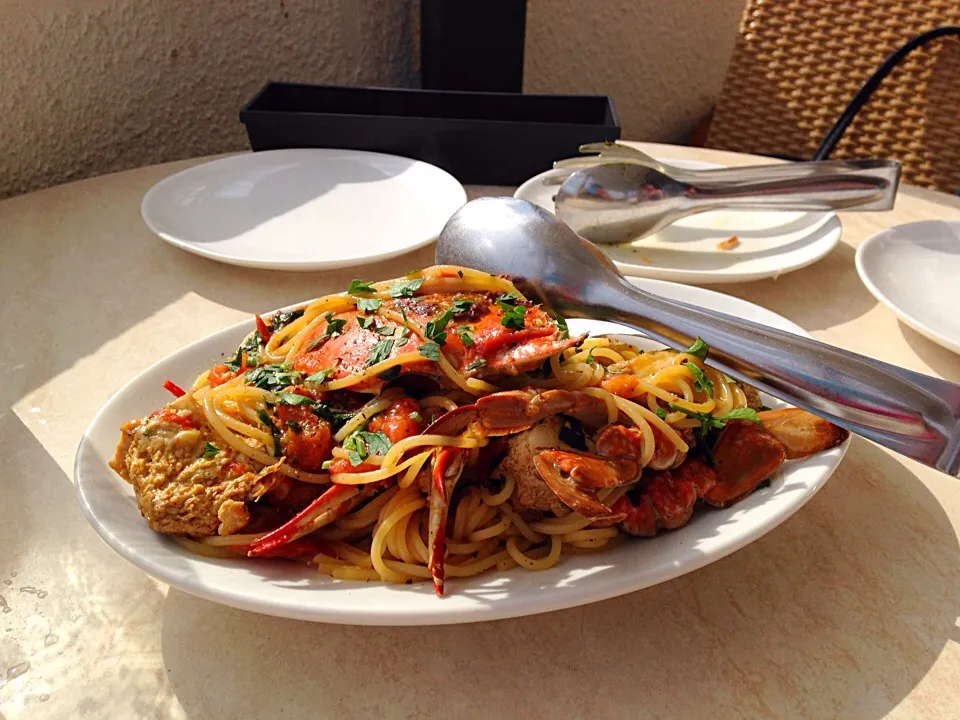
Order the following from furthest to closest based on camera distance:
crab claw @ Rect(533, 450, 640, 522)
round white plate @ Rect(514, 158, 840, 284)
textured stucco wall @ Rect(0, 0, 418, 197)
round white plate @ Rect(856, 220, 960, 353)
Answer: textured stucco wall @ Rect(0, 0, 418, 197)
round white plate @ Rect(514, 158, 840, 284)
round white plate @ Rect(856, 220, 960, 353)
crab claw @ Rect(533, 450, 640, 522)

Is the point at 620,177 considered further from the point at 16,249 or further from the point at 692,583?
the point at 16,249

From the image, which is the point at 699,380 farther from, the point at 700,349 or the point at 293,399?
the point at 293,399

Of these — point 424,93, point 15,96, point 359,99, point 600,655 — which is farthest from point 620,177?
point 15,96

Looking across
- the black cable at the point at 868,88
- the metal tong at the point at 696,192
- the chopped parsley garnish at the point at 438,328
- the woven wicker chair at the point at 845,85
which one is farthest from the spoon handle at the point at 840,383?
the woven wicker chair at the point at 845,85

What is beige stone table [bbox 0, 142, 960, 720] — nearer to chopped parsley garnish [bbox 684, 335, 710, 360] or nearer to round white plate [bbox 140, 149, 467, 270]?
chopped parsley garnish [bbox 684, 335, 710, 360]

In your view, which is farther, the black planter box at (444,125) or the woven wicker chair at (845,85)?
the woven wicker chair at (845,85)

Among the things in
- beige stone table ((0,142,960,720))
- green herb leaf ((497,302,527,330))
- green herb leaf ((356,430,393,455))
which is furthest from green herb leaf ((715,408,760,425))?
green herb leaf ((356,430,393,455))

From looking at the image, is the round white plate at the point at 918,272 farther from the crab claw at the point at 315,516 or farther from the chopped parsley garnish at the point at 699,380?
the crab claw at the point at 315,516

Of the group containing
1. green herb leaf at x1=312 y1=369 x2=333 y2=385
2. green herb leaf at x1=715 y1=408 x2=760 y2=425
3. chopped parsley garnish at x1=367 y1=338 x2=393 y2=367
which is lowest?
green herb leaf at x1=715 y1=408 x2=760 y2=425

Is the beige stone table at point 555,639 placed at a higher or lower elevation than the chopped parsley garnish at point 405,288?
lower
